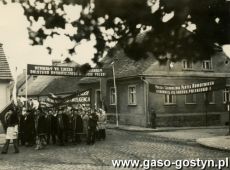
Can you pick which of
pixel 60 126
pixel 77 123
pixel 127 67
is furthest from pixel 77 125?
pixel 127 67

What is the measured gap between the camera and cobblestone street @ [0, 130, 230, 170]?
1195 centimetres

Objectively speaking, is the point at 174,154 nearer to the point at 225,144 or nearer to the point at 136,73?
the point at 225,144

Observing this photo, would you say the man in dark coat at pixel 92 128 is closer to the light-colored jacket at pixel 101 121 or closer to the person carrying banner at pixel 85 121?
the person carrying banner at pixel 85 121

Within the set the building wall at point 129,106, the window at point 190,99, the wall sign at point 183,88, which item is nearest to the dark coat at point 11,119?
the wall sign at point 183,88

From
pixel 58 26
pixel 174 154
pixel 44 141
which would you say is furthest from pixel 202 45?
pixel 44 141

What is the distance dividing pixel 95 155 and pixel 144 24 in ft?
29.0

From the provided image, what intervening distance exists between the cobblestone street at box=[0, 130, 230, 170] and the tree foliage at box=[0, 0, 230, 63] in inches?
243

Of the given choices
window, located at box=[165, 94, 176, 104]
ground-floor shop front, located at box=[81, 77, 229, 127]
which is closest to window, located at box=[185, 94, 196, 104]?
ground-floor shop front, located at box=[81, 77, 229, 127]

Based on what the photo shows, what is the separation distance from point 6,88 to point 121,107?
34.5 feet

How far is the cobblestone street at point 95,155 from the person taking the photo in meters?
12.0

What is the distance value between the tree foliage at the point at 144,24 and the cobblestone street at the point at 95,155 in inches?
243

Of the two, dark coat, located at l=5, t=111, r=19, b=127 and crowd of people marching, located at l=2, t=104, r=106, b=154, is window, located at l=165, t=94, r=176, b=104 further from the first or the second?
dark coat, located at l=5, t=111, r=19, b=127

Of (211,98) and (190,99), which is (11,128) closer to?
(190,99)

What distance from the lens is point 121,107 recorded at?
31.6 metres
